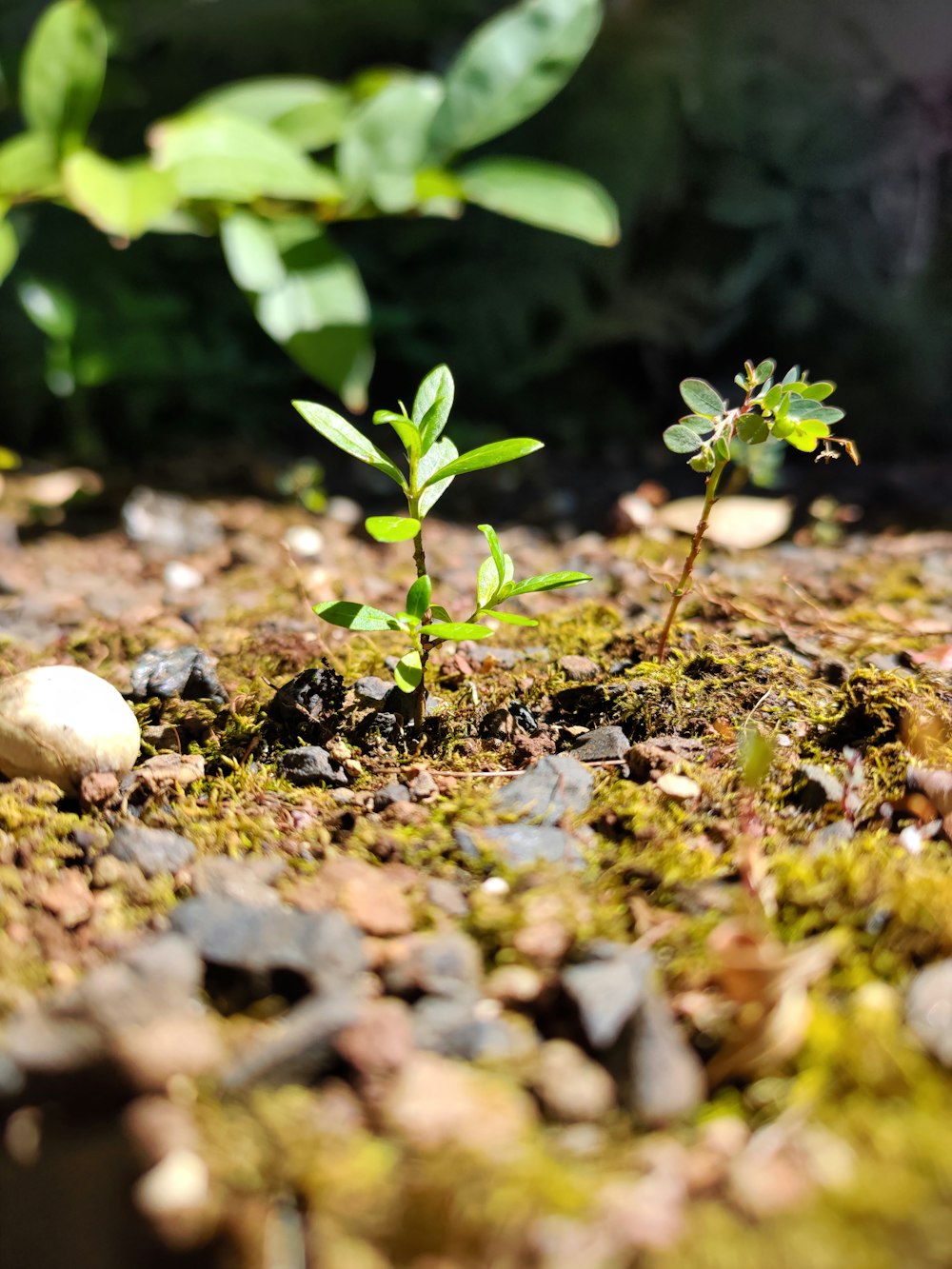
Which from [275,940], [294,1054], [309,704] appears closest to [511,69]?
[309,704]

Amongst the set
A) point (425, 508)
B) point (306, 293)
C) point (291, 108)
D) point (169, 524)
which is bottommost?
point (169, 524)

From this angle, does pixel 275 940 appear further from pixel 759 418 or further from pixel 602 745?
pixel 759 418

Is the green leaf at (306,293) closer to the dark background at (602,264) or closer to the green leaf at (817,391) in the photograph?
the dark background at (602,264)

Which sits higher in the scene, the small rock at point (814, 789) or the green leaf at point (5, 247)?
the green leaf at point (5, 247)

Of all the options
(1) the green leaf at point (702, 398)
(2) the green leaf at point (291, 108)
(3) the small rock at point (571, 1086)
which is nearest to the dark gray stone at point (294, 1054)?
(3) the small rock at point (571, 1086)

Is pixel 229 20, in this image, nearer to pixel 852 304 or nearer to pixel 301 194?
pixel 301 194

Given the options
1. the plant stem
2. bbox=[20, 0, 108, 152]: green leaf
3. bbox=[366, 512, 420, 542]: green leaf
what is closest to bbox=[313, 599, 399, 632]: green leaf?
bbox=[366, 512, 420, 542]: green leaf
